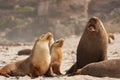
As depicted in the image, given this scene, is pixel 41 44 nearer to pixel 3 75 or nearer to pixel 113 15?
pixel 3 75

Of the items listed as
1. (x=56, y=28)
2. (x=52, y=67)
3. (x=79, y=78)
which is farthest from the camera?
(x=56, y=28)

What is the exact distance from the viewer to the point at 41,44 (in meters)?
7.97

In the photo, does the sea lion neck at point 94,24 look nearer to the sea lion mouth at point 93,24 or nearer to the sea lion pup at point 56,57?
the sea lion mouth at point 93,24

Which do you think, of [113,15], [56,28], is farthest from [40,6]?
[113,15]

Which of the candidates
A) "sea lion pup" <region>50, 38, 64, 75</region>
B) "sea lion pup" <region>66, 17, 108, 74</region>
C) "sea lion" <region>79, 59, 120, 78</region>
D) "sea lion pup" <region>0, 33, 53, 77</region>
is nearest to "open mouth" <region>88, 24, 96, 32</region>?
"sea lion pup" <region>66, 17, 108, 74</region>

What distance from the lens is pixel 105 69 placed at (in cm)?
688

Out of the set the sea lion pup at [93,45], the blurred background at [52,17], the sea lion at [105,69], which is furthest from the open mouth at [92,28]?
the blurred background at [52,17]

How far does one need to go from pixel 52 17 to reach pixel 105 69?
28728 mm

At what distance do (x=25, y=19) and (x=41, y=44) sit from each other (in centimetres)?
3156

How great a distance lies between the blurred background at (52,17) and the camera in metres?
35.0

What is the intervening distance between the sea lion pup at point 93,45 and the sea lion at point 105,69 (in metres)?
0.80

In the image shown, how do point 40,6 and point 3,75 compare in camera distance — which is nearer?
point 3,75

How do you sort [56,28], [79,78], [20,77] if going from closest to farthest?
[79,78] < [20,77] < [56,28]

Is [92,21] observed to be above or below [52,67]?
above
